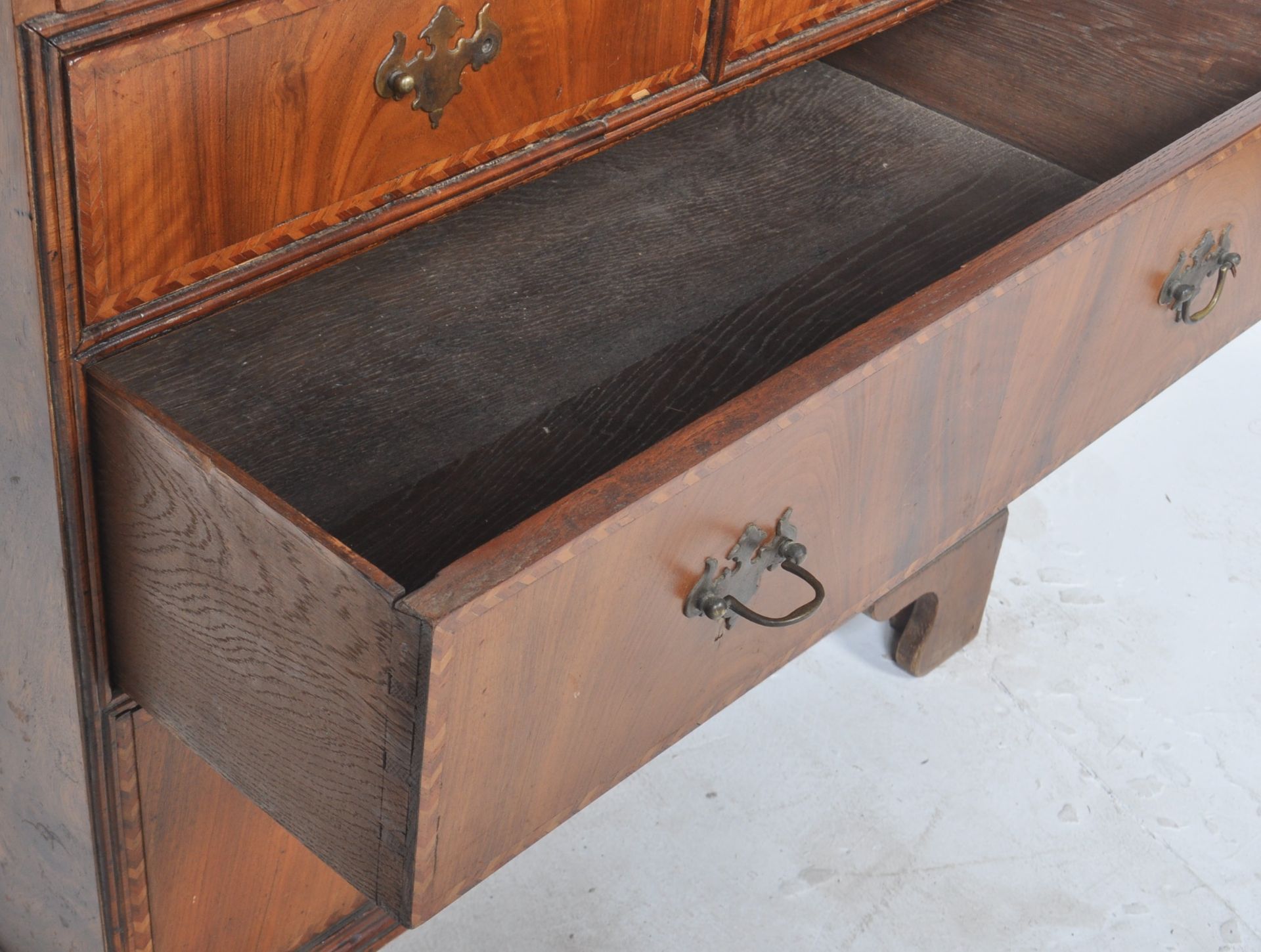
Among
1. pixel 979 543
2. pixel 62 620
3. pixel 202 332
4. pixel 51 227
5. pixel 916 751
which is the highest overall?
pixel 51 227

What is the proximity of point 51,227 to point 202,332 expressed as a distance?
0.19 m

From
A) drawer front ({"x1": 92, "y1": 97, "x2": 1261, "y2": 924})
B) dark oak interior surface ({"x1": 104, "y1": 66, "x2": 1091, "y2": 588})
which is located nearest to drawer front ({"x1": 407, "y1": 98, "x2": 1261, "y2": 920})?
drawer front ({"x1": 92, "y1": 97, "x2": 1261, "y2": 924})

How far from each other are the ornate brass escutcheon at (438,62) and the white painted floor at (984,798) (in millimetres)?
657

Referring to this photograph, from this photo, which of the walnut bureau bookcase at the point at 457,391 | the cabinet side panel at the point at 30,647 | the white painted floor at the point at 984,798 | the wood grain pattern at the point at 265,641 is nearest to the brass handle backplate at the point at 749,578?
the walnut bureau bookcase at the point at 457,391

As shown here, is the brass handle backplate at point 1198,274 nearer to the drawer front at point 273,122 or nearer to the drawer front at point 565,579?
the drawer front at point 565,579

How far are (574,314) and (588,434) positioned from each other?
0.11 m

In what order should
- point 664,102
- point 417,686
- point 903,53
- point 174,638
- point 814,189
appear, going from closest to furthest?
point 417,686 → point 174,638 → point 664,102 → point 814,189 → point 903,53

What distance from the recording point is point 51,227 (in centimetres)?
63

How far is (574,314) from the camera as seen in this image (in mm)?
902

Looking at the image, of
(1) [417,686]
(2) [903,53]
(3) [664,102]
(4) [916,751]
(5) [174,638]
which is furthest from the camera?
(4) [916,751]

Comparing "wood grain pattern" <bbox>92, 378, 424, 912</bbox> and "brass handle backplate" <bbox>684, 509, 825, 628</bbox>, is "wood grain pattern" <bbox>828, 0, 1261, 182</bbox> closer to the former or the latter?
"brass handle backplate" <bbox>684, 509, 825, 628</bbox>

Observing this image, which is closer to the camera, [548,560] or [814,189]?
[548,560]

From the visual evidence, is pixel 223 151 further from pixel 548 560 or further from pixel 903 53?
pixel 903 53

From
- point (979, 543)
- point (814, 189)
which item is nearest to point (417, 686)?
point (814, 189)
